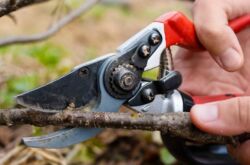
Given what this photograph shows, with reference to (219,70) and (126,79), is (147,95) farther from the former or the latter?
(219,70)

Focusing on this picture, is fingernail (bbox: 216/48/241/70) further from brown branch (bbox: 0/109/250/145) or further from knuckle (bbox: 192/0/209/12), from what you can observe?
brown branch (bbox: 0/109/250/145)

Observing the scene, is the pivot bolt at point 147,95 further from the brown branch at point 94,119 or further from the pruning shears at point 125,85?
the brown branch at point 94,119

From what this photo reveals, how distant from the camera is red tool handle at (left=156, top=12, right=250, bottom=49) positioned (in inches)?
80.0

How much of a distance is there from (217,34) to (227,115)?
0.30 metres

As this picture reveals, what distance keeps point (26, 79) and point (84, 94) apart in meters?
1.17

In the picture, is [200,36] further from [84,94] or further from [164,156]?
[164,156]

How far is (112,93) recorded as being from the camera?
6.35 ft

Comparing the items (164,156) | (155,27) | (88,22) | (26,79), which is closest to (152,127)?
(155,27)

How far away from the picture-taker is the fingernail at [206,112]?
1831 mm

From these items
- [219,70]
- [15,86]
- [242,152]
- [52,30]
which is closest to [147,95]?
[242,152]

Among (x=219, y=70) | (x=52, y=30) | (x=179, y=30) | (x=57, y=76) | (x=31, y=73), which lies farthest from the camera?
(x=31, y=73)

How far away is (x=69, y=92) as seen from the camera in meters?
1.86

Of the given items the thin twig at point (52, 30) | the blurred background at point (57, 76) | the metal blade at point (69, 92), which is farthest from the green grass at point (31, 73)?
the metal blade at point (69, 92)

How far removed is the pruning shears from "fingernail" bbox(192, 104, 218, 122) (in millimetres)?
176
